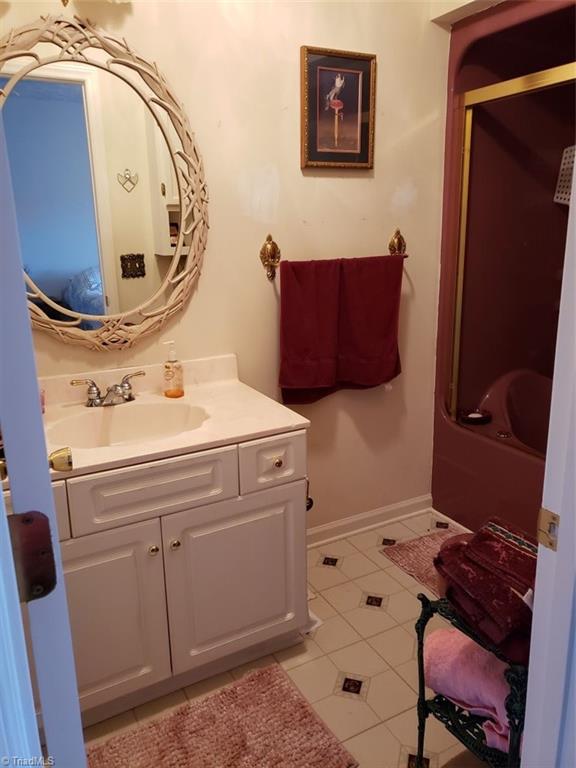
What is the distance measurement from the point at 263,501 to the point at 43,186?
113 centimetres

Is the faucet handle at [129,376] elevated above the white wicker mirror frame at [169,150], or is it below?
below

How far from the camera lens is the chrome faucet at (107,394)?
1.89 m

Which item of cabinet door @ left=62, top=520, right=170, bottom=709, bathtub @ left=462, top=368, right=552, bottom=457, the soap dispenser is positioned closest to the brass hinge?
cabinet door @ left=62, top=520, right=170, bottom=709

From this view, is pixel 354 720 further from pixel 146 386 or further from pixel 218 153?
pixel 218 153

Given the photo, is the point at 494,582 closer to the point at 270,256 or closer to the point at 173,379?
→ the point at 173,379

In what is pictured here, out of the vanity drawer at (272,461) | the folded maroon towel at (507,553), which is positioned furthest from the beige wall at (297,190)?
the folded maroon towel at (507,553)

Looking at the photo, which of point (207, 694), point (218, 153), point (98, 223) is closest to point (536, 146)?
point (218, 153)

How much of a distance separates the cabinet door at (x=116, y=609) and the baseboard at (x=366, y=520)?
943mm

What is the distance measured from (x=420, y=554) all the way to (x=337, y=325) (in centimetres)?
103

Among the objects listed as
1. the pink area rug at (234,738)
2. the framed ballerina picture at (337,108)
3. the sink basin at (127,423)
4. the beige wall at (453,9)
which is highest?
the beige wall at (453,9)

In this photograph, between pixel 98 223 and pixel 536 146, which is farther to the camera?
pixel 536 146

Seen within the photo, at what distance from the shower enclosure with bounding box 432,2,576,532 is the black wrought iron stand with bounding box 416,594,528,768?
1.09 meters

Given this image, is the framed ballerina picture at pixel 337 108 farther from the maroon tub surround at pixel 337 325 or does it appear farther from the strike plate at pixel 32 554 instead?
the strike plate at pixel 32 554

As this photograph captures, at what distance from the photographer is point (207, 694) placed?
1769 mm
